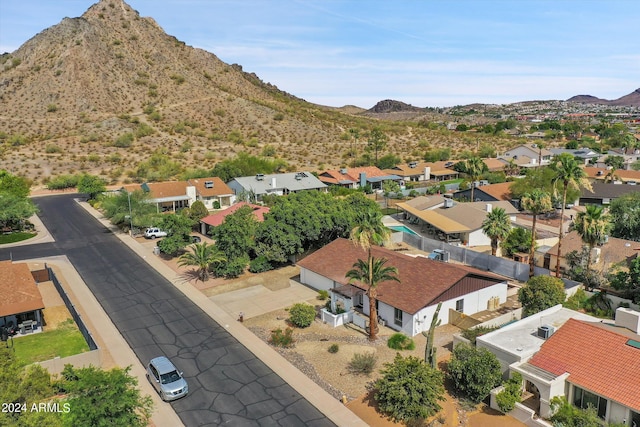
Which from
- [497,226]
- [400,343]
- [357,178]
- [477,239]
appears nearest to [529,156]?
[357,178]

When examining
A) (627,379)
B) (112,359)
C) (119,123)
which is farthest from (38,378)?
(119,123)

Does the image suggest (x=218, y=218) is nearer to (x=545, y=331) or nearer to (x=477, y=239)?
(x=477, y=239)

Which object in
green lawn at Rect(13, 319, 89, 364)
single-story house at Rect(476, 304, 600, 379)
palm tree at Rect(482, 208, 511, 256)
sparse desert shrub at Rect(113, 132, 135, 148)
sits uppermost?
sparse desert shrub at Rect(113, 132, 135, 148)

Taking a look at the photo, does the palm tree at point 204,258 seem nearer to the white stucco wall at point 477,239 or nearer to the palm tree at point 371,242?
the palm tree at point 371,242

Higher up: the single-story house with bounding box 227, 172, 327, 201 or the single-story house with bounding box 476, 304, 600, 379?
the single-story house with bounding box 227, 172, 327, 201

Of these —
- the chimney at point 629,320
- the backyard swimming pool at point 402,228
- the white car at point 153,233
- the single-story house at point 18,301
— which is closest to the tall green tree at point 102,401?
the single-story house at point 18,301

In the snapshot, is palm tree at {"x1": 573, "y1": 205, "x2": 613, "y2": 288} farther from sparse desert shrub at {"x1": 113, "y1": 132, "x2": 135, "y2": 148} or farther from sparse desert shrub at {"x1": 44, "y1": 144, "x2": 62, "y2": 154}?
sparse desert shrub at {"x1": 44, "y1": 144, "x2": 62, "y2": 154}

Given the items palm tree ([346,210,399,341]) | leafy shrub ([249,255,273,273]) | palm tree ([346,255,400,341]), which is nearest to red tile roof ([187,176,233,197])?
leafy shrub ([249,255,273,273])
